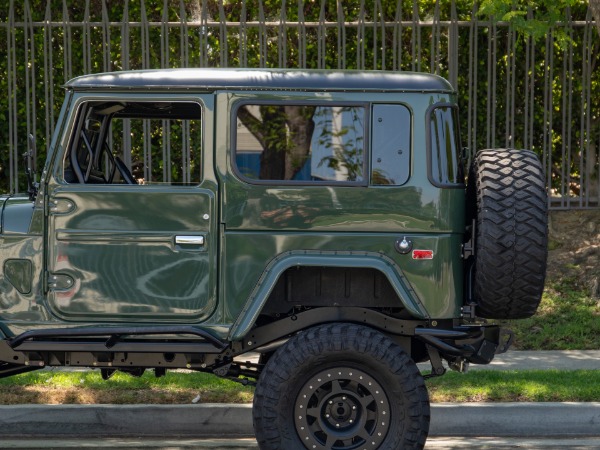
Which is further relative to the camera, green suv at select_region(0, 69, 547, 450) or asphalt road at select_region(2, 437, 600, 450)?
asphalt road at select_region(2, 437, 600, 450)

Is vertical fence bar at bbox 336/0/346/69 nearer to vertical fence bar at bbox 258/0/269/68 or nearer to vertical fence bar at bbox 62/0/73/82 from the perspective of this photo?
vertical fence bar at bbox 258/0/269/68

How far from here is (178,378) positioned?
786 centimetres

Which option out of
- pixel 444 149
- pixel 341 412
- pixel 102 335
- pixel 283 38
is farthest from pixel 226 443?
pixel 283 38

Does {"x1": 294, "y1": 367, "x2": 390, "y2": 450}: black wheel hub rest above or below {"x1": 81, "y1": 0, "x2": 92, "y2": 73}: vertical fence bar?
below

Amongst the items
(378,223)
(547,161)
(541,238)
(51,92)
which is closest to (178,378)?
(378,223)

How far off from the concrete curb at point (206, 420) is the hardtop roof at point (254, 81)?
2288mm

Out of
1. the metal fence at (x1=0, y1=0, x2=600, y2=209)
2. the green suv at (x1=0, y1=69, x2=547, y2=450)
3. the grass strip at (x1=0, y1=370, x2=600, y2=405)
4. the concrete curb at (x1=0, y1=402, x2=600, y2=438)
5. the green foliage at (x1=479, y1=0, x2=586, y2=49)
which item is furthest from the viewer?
the metal fence at (x1=0, y1=0, x2=600, y2=209)

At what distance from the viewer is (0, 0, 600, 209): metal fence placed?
1149cm

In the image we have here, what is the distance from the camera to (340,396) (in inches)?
231

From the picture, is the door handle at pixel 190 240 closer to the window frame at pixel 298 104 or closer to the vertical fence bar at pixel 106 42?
the window frame at pixel 298 104

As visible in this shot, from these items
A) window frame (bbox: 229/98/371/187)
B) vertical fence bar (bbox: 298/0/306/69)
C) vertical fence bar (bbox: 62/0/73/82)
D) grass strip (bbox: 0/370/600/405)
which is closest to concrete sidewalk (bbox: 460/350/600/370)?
grass strip (bbox: 0/370/600/405)

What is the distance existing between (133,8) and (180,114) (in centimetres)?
678

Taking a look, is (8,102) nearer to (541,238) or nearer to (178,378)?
(178,378)

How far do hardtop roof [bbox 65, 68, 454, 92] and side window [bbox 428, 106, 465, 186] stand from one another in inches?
6.0
